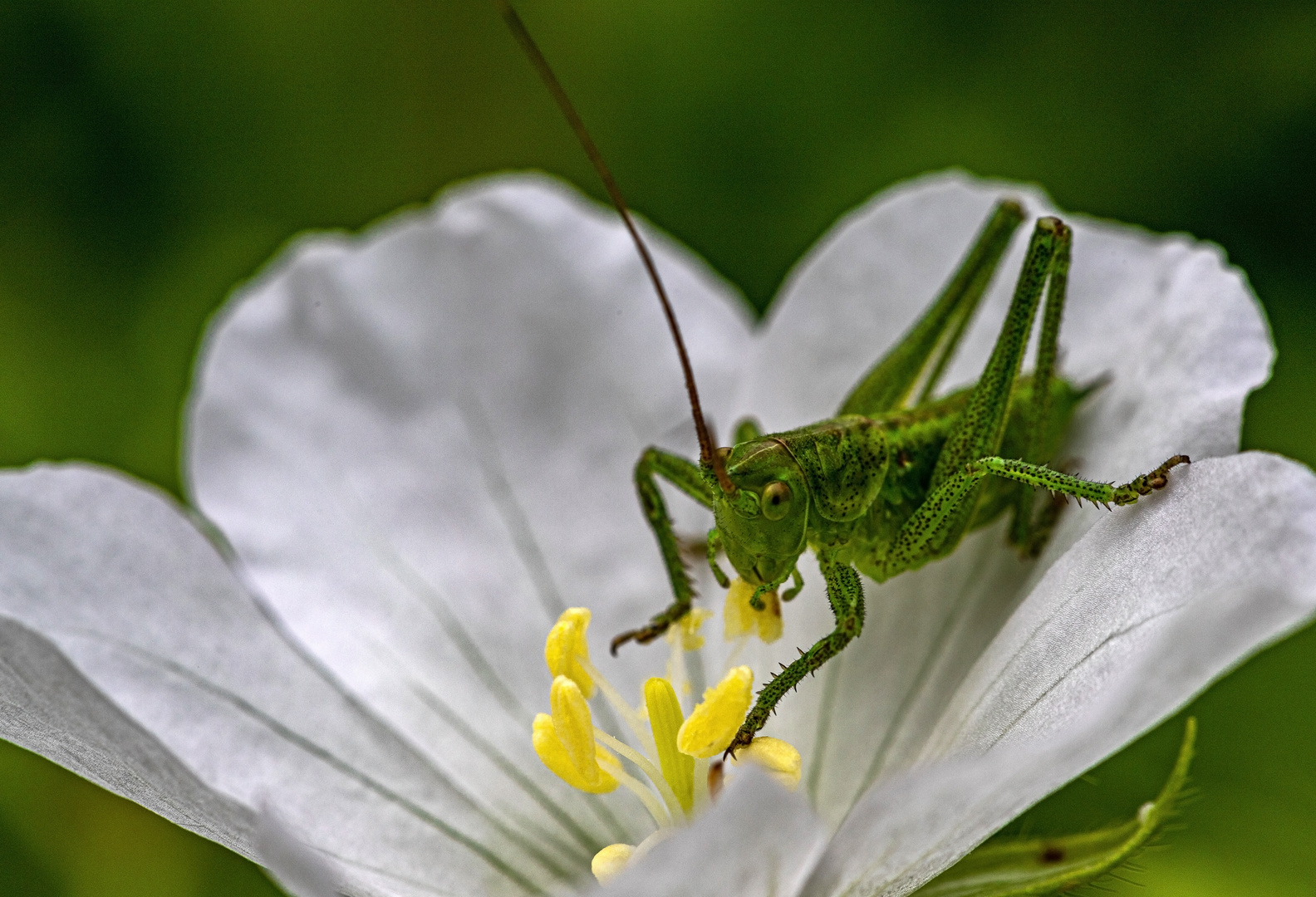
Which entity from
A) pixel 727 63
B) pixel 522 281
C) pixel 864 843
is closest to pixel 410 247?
pixel 522 281

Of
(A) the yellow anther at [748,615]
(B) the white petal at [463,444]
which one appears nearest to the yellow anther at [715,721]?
(A) the yellow anther at [748,615]

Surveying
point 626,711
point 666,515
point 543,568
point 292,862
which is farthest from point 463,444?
point 292,862

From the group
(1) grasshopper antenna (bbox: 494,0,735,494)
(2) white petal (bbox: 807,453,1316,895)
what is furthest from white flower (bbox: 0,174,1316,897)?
(1) grasshopper antenna (bbox: 494,0,735,494)

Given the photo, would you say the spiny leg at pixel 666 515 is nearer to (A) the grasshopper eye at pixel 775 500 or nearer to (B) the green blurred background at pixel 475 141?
(A) the grasshopper eye at pixel 775 500

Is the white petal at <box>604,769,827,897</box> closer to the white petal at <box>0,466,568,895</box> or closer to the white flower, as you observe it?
the white flower

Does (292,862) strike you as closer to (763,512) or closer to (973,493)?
(763,512)

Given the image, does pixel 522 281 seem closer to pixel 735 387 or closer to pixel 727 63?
pixel 735 387

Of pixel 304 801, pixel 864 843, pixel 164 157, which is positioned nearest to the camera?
pixel 864 843
